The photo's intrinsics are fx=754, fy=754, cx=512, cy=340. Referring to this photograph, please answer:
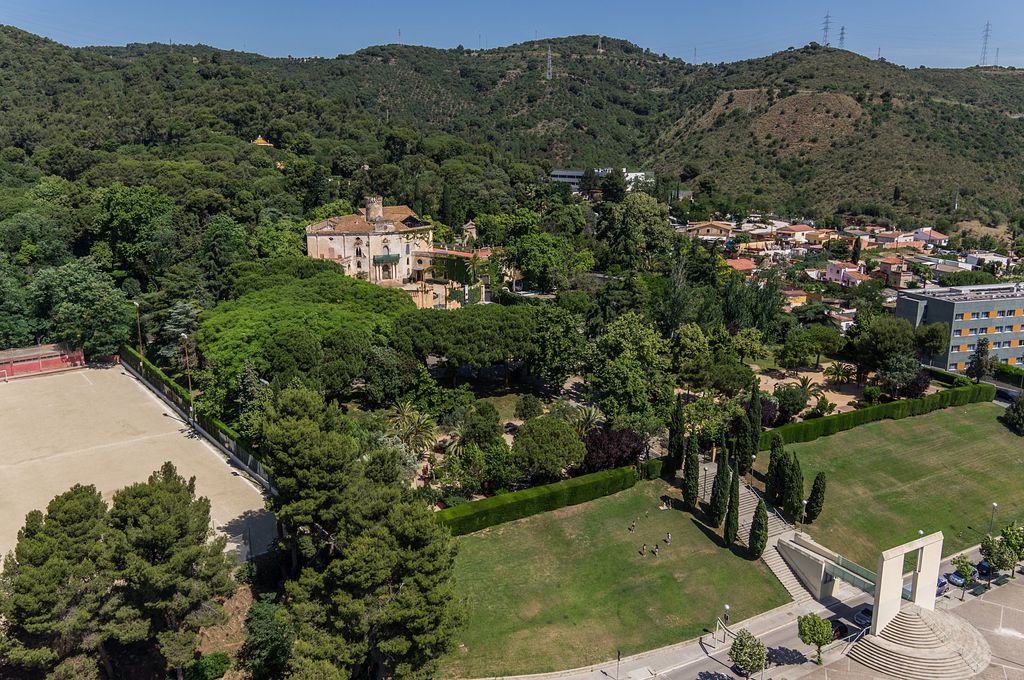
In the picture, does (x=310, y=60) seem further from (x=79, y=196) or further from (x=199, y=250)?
(x=199, y=250)

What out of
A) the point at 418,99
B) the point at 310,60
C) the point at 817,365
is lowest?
the point at 817,365

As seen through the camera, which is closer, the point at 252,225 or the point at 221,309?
the point at 221,309

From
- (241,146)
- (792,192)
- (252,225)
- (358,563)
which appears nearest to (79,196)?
(252,225)

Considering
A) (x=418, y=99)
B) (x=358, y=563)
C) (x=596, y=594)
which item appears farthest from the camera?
(x=418, y=99)

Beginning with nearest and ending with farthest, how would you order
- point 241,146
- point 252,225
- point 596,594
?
point 596,594, point 252,225, point 241,146

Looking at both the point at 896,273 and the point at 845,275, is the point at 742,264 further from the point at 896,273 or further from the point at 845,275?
the point at 896,273

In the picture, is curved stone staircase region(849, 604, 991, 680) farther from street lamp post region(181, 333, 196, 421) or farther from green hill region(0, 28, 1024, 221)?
green hill region(0, 28, 1024, 221)
